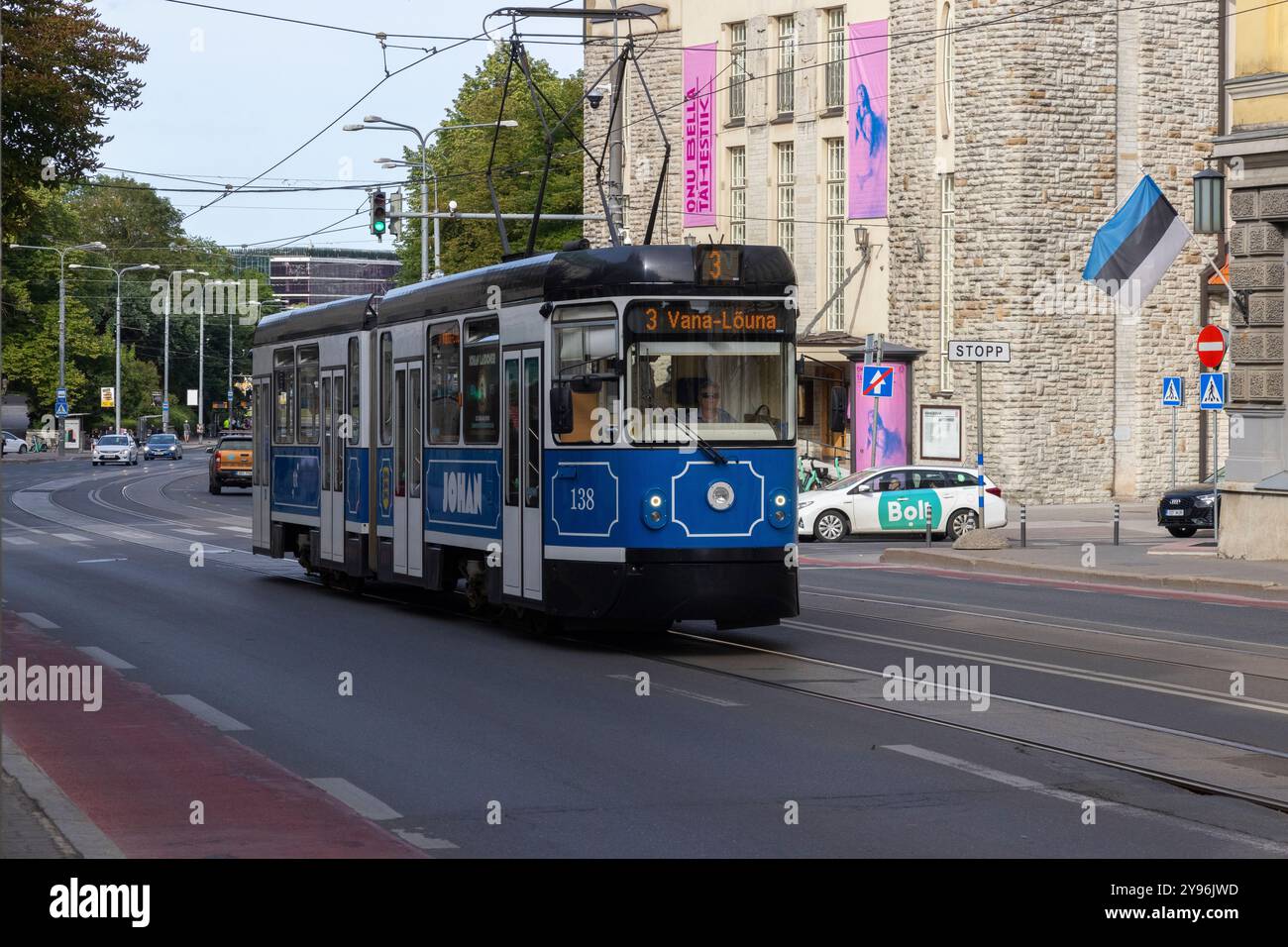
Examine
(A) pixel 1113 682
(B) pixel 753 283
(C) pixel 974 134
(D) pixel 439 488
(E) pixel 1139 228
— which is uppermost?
(C) pixel 974 134

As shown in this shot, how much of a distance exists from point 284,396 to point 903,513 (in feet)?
49.0

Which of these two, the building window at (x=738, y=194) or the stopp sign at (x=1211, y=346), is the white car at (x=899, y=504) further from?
the building window at (x=738, y=194)

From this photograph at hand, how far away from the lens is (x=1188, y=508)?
33.4m

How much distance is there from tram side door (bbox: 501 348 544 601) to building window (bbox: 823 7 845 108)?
3436cm

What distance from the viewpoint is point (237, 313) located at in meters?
153

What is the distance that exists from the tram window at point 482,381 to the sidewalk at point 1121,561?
10.3 m

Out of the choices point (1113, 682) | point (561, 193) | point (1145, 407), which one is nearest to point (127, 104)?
point (1113, 682)

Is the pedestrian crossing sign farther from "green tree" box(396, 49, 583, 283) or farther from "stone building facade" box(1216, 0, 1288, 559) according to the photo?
"green tree" box(396, 49, 583, 283)

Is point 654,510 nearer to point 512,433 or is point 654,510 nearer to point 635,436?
point 635,436

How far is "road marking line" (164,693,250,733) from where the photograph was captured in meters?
11.7

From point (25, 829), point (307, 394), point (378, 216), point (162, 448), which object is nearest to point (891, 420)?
point (378, 216)
